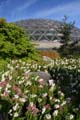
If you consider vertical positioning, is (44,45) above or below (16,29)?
below

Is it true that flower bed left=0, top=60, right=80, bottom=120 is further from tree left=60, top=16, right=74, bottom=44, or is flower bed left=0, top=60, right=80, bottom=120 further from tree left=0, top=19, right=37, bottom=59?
tree left=60, top=16, right=74, bottom=44

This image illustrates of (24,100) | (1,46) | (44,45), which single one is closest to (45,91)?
(24,100)

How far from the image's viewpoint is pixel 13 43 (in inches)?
946

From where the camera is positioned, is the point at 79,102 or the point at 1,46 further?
the point at 1,46

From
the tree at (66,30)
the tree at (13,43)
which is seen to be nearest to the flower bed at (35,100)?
the tree at (13,43)

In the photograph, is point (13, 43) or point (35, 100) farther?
point (13, 43)

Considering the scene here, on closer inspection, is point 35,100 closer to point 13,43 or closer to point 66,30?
point 13,43

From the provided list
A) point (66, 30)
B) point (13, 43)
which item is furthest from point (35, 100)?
point (66, 30)

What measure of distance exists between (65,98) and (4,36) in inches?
461

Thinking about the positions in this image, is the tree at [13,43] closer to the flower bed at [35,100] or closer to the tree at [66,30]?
the flower bed at [35,100]

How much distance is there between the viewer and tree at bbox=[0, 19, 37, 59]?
23.2 m

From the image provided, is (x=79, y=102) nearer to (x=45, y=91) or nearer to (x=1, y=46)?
(x=45, y=91)

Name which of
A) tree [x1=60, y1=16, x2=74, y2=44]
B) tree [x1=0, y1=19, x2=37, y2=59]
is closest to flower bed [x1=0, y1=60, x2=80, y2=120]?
tree [x1=0, y1=19, x2=37, y2=59]

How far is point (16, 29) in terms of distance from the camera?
24969 millimetres
